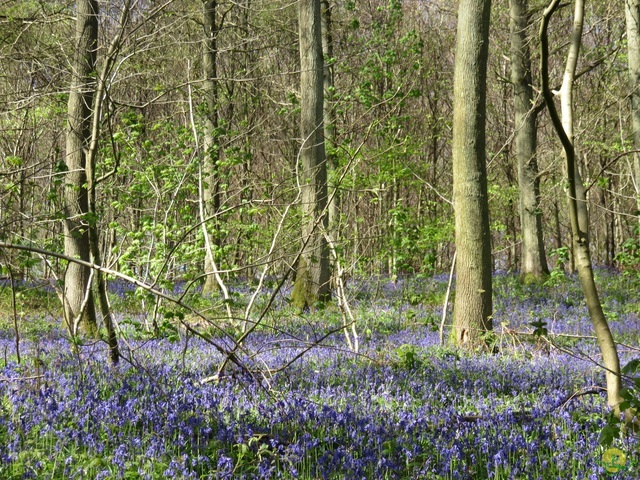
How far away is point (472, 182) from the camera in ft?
27.5

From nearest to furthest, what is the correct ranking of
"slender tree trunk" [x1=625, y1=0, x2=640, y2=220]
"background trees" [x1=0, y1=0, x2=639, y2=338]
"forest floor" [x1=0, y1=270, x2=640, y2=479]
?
"forest floor" [x1=0, y1=270, x2=640, y2=479] → "background trees" [x1=0, y1=0, x2=639, y2=338] → "slender tree trunk" [x1=625, y1=0, x2=640, y2=220]

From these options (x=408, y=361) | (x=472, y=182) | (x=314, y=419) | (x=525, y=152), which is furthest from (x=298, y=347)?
(x=525, y=152)

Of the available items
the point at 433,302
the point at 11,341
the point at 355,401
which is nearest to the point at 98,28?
the point at 11,341

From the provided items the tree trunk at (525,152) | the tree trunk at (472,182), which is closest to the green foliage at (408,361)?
the tree trunk at (472,182)

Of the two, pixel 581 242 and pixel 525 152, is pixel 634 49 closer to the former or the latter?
pixel 525 152

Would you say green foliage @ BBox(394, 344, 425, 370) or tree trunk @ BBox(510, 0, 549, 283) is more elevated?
tree trunk @ BBox(510, 0, 549, 283)

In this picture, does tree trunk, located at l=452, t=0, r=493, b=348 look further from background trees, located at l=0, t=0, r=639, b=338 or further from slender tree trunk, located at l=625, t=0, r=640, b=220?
slender tree trunk, located at l=625, t=0, r=640, b=220

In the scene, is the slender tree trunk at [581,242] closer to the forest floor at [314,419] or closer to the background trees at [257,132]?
the forest floor at [314,419]

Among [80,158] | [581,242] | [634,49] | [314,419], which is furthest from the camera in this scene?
[634,49]

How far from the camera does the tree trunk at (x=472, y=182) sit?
27.4 ft

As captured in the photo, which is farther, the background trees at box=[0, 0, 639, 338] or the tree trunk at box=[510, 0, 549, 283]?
the tree trunk at box=[510, 0, 549, 283]

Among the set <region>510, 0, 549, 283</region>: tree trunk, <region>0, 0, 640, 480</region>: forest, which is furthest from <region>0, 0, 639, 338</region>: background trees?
<region>0, 0, 640, 480</region>: forest

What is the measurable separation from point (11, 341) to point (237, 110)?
657 inches

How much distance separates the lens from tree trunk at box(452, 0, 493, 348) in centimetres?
836
